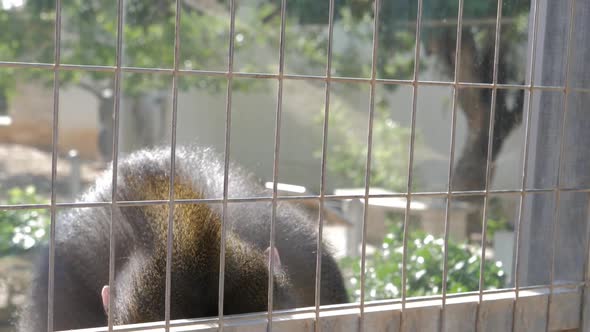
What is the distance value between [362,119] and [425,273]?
379 centimetres

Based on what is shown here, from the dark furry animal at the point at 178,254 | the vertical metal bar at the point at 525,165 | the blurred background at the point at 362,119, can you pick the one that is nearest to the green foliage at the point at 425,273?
the blurred background at the point at 362,119

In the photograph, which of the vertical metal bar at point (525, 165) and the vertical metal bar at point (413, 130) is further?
the vertical metal bar at point (525, 165)

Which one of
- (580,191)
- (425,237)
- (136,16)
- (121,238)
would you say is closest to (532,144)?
(580,191)

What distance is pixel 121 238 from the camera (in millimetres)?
3289

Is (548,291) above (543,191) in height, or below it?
below

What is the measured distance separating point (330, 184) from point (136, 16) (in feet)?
9.48

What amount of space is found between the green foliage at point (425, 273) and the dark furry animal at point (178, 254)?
103 cm

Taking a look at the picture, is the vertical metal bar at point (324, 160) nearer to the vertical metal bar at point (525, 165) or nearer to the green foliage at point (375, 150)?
the vertical metal bar at point (525, 165)

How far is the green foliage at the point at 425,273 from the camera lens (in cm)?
470

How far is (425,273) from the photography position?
4.93 metres

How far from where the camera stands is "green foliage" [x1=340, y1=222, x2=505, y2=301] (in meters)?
4.70

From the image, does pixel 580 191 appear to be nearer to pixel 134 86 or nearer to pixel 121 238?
pixel 121 238

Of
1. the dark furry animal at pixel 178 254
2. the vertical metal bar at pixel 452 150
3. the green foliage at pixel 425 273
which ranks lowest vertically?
the green foliage at pixel 425 273

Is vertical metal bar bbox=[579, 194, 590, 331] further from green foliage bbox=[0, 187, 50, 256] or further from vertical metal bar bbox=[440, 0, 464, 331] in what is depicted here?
green foliage bbox=[0, 187, 50, 256]
